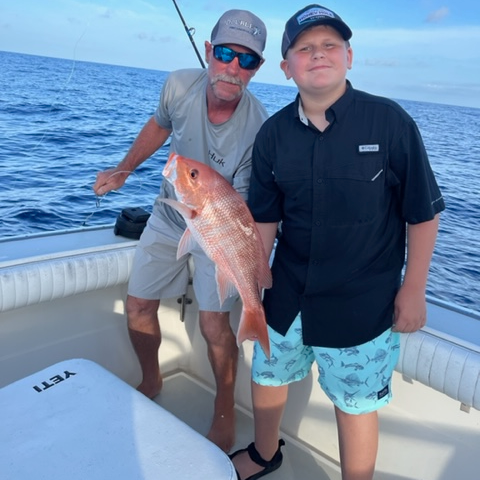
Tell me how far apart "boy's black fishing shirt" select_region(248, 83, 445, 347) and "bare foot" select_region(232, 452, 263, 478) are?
2.82 ft

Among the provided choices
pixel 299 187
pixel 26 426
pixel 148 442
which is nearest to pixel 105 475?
pixel 148 442

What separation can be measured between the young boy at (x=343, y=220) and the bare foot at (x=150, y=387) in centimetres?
133

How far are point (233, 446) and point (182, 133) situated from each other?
1839 mm

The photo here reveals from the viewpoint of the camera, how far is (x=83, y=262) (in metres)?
2.87

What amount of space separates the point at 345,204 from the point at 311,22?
702mm

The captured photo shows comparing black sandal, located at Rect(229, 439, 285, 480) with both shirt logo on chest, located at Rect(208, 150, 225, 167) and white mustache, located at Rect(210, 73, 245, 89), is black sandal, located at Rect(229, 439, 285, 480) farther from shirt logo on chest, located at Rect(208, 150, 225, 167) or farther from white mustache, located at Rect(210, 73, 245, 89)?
white mustache, located at Rect(210, 73, 245, 89)

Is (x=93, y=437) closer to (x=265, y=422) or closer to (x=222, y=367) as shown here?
(x=265, y=422)

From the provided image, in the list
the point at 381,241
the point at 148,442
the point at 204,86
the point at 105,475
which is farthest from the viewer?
the point at 204,86

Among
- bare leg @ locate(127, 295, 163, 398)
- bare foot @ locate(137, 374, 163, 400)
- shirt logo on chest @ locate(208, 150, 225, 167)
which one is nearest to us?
shirt logo on chest @ locate(208, 150, 225, 167)

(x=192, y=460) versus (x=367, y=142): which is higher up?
(x=367, y=142)

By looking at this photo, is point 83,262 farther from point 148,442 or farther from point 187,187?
point 148,442

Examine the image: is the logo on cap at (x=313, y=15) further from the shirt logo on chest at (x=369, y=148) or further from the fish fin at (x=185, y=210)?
the fish fin at (x=185, y=210)

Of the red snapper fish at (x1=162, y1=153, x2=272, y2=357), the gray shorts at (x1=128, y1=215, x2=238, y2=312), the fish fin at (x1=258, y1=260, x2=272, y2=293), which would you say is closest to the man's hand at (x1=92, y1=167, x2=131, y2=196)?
the gray shorts at (x1=128, y1=215, x2=238, y2=312)

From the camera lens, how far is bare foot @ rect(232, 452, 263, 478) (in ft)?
8.47
